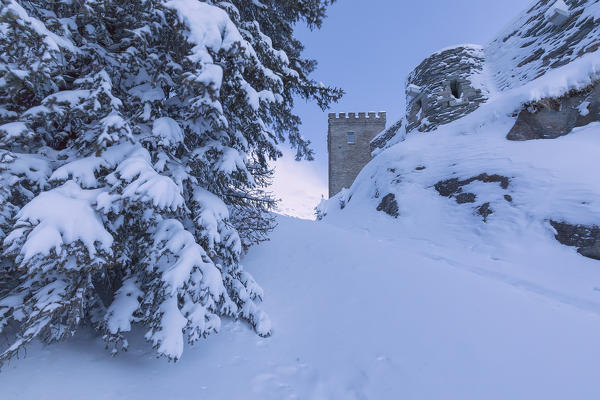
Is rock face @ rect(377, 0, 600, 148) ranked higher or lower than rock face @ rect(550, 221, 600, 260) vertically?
higher

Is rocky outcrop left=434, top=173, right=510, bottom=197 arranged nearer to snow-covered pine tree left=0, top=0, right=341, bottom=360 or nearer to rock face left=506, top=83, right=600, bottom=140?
rock face left=506, top=83, right=600, bottom=140

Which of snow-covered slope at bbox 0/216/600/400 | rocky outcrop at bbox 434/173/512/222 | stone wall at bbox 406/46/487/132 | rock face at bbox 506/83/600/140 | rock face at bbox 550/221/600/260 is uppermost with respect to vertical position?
stone wall at bbox 406/46/487/132

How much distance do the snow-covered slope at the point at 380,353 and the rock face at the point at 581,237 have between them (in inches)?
9.6

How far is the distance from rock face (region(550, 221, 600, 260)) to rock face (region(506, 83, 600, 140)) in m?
3.46

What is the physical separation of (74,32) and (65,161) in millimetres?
1543

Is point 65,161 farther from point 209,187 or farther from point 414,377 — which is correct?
point 414,377

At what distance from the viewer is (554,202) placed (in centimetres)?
489

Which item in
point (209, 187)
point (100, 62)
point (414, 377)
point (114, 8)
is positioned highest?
point (114, 8)

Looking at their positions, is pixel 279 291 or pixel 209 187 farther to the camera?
pixel 279 291

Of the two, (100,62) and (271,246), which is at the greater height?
(100,62)

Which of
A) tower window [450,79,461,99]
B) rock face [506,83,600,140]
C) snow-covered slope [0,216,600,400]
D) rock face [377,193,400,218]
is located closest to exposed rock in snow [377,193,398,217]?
rock face [377,193,400,218]

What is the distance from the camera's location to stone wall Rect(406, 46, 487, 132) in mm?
11406

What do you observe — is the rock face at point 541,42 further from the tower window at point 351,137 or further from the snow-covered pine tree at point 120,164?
the tower window at point 351,137

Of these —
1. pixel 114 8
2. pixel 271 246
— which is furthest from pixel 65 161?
pixel 271 246
